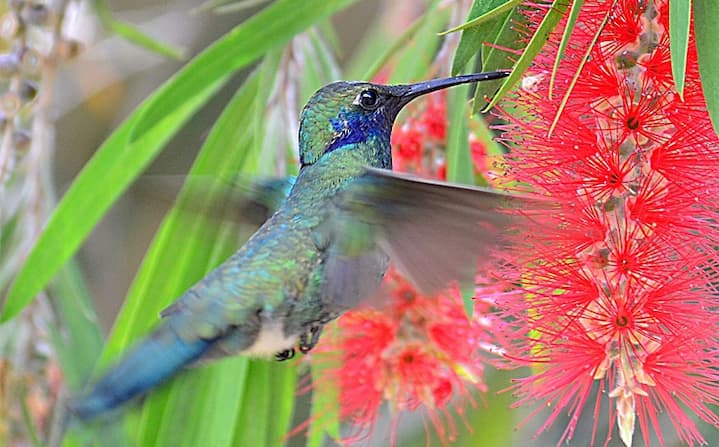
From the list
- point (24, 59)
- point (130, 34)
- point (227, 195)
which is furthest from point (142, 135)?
point (130, 34)

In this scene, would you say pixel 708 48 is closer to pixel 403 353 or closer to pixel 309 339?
pixel 309 339

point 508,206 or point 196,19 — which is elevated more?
point 196,19

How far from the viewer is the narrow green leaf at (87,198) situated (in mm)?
1467

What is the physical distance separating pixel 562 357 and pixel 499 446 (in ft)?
4.51

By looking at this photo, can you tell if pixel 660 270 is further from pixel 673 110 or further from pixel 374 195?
pixel 374 195

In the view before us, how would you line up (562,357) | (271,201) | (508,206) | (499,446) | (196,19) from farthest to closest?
(196,19) → (499,446) → (271,201) → (562,357) → (508,206)

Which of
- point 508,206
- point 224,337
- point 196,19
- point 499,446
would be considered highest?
point 196,19

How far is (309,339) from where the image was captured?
115 centimetres

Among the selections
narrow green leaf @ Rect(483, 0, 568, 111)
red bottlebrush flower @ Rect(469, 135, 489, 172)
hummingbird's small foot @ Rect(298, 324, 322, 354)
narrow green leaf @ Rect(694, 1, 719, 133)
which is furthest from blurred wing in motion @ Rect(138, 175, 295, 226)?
narrow green leaf @ Rect(694, 1, 719, 133)

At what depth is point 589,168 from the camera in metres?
0.94

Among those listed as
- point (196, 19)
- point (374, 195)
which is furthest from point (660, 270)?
point (196, 19)

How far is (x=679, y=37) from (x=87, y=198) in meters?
1.01

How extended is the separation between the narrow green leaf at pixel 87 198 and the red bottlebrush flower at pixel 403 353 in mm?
399

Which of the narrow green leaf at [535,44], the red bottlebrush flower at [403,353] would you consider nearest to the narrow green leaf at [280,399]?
the red bottlebrush flower at [403,353]
